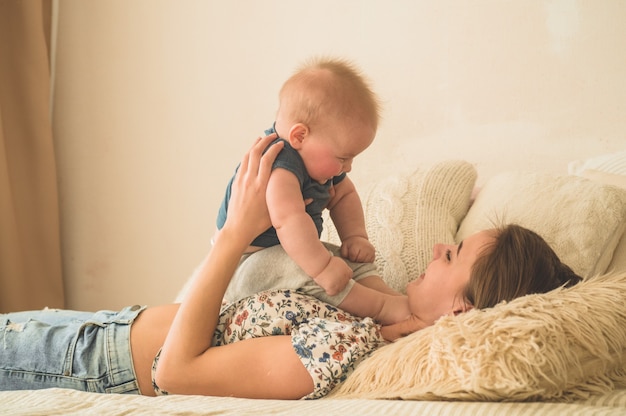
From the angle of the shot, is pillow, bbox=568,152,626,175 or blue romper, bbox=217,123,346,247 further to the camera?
pillow, bbox=568,152,626,175

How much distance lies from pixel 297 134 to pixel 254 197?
16 centimetres

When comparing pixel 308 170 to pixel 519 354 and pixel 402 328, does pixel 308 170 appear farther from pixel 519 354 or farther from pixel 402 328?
pixel 519 354

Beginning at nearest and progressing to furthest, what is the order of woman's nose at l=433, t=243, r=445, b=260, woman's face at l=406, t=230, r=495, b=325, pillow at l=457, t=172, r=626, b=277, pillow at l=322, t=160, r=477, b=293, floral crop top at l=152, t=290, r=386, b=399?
floral crop top at l=152, t=290, r=386, b=399 → woman's face at l=406, t=230, r=495, b=325 → woman's nose at l=433, t=243, r=445, b=260 → pillow at l=457, t=172, r=626, b=277 → pillow at l=322, t=160, r=477, b=293

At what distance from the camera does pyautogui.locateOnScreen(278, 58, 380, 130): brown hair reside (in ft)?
4.30

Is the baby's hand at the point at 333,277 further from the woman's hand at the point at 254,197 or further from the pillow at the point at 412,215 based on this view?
the pillow at the point at 412,215

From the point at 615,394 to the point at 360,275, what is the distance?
24.0 inches

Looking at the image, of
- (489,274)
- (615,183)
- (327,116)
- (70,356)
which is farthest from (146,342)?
(615,183)

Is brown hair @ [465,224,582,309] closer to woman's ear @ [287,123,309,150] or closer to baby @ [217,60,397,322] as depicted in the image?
baby @ [217,60,397,322]

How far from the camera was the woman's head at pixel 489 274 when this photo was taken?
1168 millimetres

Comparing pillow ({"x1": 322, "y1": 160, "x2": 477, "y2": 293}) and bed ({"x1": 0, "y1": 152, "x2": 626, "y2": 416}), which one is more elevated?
pillow ({"x1": 322, "y1": 160, "x2": 477, "y2": 293})

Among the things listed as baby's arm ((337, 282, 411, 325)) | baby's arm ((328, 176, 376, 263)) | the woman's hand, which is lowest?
baby's arm ((337, 282, 411, 325))

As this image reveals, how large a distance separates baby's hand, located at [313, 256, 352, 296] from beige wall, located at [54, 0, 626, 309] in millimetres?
987

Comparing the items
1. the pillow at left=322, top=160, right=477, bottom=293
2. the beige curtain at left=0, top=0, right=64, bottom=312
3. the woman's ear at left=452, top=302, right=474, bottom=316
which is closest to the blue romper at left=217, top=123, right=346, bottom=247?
the pillow at left=322, top=160, right=477, bottom=293

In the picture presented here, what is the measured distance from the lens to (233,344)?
3.98 feet
